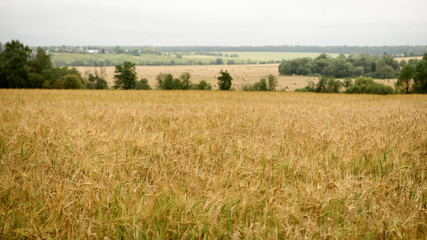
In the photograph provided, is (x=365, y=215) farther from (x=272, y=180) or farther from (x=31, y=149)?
(x=31, y=149)

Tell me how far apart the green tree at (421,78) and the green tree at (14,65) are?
83135 mm

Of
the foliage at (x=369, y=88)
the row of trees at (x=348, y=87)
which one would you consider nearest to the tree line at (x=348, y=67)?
the foliage at (x=369, y=88)

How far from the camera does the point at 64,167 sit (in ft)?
11.9

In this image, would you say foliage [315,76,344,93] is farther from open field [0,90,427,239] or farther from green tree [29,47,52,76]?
open field [0,90,427,239]

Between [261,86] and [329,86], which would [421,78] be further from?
[261,86]

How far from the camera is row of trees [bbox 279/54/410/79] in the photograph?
377 feet

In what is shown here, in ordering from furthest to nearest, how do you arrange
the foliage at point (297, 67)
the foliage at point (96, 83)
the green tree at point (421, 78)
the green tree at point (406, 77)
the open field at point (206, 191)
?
the foliage at point (297, 67) < the foliage at point (96, 83) < the green tree at point (406, 77) < the green tree at point (421, 78) < the open field at point (206, 191)

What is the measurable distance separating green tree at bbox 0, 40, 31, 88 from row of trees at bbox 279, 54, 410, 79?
4093 inches

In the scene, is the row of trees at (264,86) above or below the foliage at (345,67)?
below

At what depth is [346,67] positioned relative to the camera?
→ 118m

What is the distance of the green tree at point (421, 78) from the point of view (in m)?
59.0

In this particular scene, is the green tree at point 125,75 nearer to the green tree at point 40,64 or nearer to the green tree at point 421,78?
the green tree at point 40,64

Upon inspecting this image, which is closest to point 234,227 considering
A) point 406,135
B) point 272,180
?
point 272,180

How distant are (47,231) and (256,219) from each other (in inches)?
65.8
